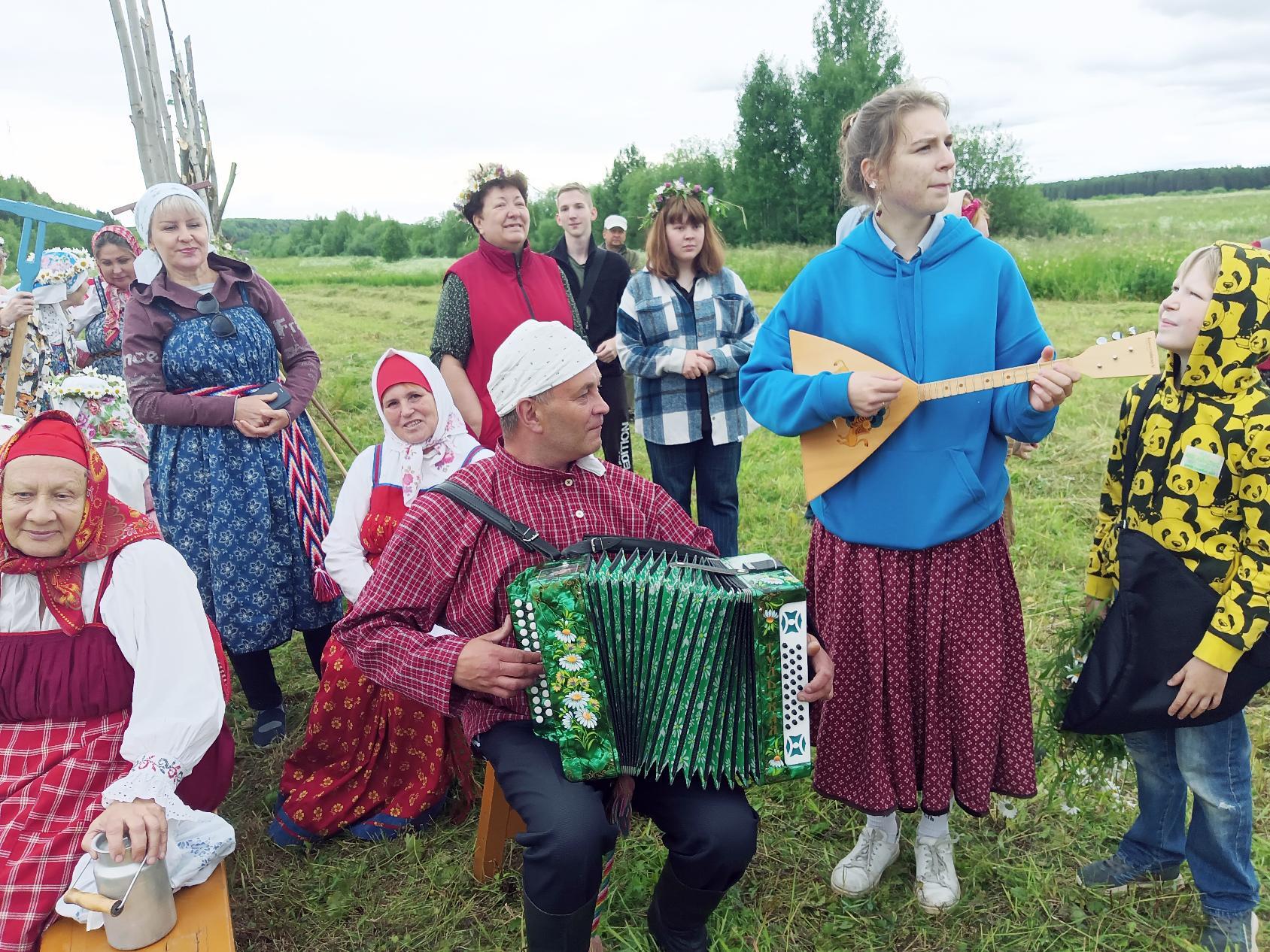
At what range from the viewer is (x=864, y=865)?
2.71 metres

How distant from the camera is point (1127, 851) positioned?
2.62 m

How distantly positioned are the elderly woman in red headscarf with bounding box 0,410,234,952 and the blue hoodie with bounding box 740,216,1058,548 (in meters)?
1.70

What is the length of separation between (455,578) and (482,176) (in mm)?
2453

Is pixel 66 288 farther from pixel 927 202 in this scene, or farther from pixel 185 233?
pixel 927 202

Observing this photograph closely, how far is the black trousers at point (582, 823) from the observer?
6.86 feet

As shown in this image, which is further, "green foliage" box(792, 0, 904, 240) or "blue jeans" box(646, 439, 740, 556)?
"green foliage" box(792, 0, 904, 240)

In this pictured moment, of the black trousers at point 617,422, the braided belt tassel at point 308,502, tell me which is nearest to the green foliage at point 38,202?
the black trousers at point 617,422

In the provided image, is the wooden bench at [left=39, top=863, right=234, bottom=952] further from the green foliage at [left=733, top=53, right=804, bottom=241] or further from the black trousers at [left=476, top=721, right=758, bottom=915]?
the green foliage at [left=733, top=53, right=804, bottom=241]

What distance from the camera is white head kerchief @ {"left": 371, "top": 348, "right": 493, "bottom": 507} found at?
127 inches

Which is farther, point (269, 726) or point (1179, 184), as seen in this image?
point (1179, 184)

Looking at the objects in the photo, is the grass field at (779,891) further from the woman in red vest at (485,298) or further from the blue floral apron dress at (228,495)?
the woman in red vest at (485,298)

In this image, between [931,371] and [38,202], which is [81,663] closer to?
[931,371]

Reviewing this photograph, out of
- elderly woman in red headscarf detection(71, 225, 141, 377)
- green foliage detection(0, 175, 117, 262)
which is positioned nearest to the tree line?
green foliage detection(0, 175, 117, 262)

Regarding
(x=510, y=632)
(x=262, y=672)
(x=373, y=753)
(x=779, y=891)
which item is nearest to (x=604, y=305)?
(x=262, y=672)
